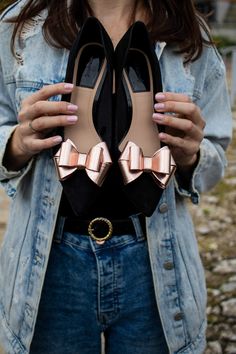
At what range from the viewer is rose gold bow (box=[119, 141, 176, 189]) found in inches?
43.9

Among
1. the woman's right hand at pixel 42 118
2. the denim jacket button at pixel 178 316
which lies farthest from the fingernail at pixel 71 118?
the denim jacket button at pixel 178 316

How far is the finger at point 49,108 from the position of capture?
110 centimetres

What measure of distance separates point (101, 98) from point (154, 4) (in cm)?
28

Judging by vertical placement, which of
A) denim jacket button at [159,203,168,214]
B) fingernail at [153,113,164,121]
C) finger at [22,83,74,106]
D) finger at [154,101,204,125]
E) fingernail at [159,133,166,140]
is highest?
finger at [22,83,74,106]

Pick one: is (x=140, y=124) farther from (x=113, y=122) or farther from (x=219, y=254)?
(x=219, y=254)

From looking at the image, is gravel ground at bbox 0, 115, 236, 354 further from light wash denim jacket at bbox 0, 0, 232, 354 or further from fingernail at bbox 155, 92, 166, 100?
fingernail at bbox 155, 92, 166, 100

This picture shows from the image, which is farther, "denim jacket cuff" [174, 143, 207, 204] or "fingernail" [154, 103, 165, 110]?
"denim jacket cuff" [174, 143, 207, 204]

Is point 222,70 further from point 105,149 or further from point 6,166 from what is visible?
point 6,166

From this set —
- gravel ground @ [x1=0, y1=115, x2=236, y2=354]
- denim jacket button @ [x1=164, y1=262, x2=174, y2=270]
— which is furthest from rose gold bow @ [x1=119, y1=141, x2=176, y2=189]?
gravel ground @ [x1=0, y1=115, x2=236, y2=354]

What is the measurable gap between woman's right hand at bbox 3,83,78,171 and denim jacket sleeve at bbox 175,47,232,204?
30 cm

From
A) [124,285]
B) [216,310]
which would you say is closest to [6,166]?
[124,285]

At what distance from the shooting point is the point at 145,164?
3.71 feet

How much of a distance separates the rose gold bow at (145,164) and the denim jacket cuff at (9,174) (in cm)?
23

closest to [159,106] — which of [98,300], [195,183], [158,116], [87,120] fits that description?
[158,116]
